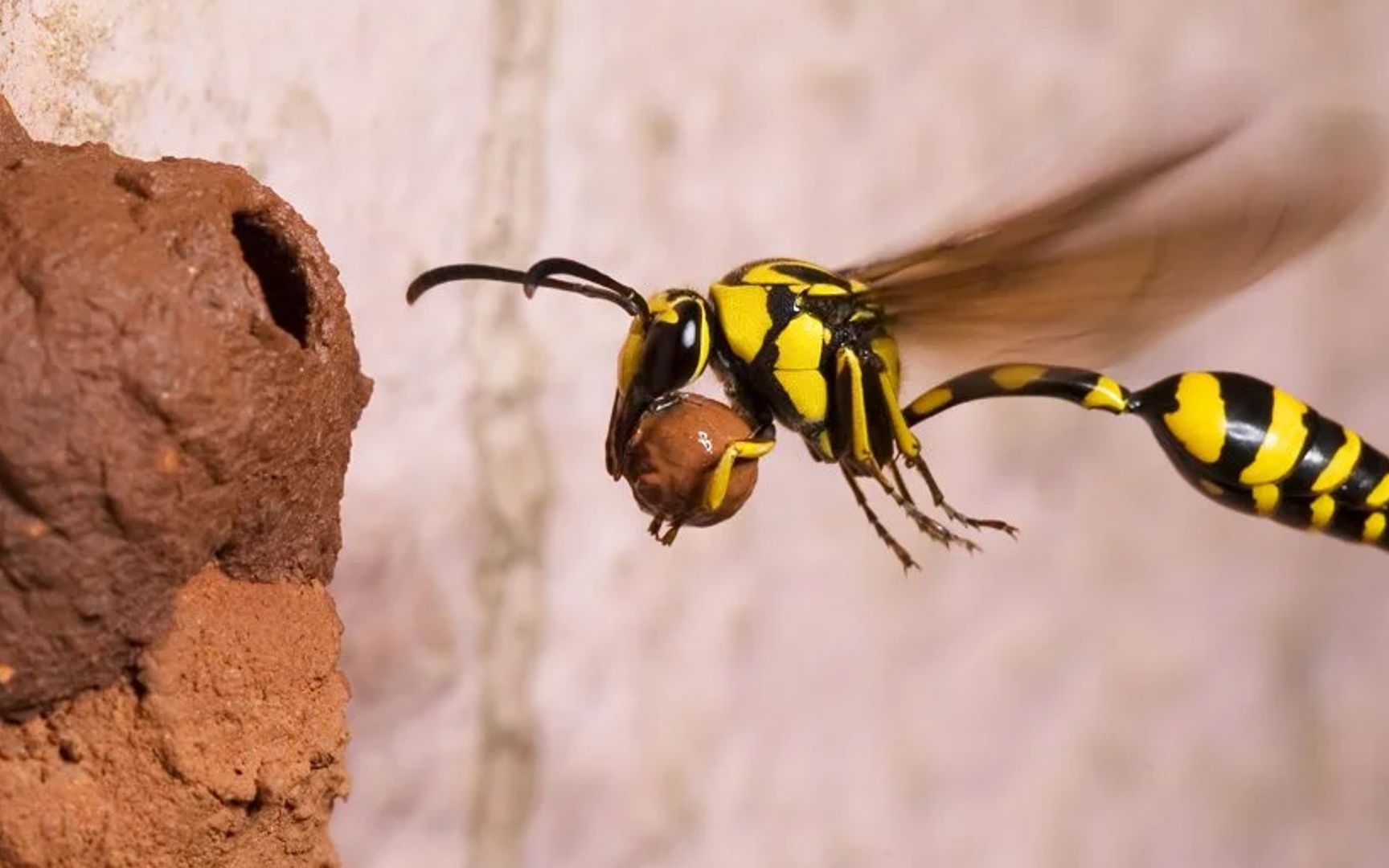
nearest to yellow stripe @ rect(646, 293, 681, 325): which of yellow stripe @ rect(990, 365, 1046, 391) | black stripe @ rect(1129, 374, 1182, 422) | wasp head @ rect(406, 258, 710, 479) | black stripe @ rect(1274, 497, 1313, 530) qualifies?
wasp head @ rect(406, 258, 710, 479)

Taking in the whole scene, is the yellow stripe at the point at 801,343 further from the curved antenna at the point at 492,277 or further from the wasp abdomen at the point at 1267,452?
the wasp abdomen at the point at 1267,452

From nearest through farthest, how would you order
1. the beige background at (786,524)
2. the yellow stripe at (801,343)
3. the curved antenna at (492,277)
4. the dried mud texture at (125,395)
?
the dried mud texture at (125,395)
the curved antenna at (492,277)
the yellow stripe at (801,343)
the beige background at (786,524)

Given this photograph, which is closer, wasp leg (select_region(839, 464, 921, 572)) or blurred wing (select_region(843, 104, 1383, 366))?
blurred wing (select_region(843, 104, 1383, 366))

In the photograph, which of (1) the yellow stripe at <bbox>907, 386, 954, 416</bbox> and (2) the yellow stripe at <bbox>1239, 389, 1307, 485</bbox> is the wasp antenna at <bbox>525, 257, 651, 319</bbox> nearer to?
(1) the yellow stripe at <bbox>907, 386, 954, 416</bbox>

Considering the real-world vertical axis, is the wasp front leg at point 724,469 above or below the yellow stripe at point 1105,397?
below

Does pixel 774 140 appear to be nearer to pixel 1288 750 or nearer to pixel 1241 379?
pixel 1241 379

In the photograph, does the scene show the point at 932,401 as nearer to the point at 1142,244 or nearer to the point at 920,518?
the point at 920,518

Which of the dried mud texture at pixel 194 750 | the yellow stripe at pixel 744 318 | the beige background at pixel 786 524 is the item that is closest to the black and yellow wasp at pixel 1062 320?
the yellow stripe at pixel 744 318
